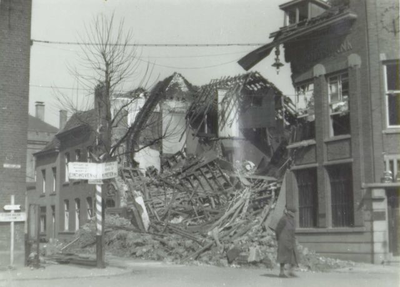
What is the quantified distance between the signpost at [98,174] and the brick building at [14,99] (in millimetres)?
2396

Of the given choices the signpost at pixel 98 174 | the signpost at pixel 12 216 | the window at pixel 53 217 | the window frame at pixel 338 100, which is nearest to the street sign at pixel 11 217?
the signpost at pixel 12 216

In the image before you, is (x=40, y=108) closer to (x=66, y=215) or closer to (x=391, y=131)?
(x=66, y=215)

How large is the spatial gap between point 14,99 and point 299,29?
10926mm

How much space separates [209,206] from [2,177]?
1083 centimetres

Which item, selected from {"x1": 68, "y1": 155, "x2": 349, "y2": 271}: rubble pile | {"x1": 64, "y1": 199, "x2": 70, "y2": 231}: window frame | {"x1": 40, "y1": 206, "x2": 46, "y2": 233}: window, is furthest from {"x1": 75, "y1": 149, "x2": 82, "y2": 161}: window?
{"x1": 68, "y1": 155, "x2": 349, "y2": 271}: rubble pile

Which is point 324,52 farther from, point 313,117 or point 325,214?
point 325,214

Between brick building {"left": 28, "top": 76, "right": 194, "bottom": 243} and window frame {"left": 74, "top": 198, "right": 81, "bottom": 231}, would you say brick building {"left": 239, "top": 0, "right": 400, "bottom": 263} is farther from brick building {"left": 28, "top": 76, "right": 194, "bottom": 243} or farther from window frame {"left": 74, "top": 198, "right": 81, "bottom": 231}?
window frame {"left": 74, "top": 198, "right": 81, "bottom": 231}

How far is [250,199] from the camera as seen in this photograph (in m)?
24.3

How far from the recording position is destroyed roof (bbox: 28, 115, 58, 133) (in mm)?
59009

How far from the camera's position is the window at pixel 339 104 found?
2050 centimetres

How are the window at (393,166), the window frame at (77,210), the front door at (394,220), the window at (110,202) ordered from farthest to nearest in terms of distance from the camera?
the window frame at (77,210) < the window at (110,202) < the window at (393,166) < the front door at (394,220)

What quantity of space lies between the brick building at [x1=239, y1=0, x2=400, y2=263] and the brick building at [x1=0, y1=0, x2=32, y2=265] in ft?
32.8

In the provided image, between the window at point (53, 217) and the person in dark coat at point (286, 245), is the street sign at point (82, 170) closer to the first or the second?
the person in dark coat at point (286, 245)

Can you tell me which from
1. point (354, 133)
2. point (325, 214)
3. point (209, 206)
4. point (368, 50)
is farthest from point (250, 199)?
point (368, 50)
